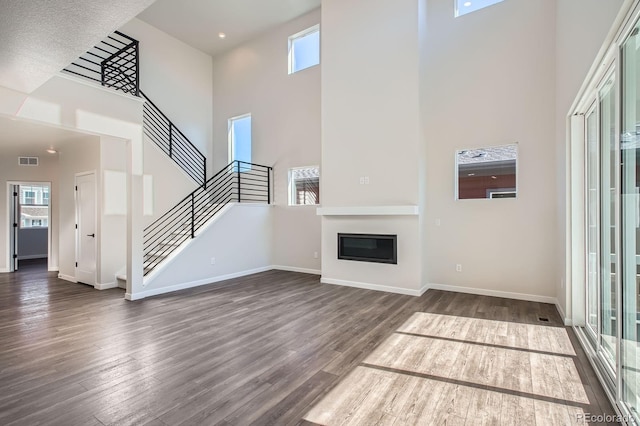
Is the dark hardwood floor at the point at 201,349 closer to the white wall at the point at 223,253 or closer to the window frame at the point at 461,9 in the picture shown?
the white wall at the point at 223,253

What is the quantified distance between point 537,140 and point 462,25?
237cm

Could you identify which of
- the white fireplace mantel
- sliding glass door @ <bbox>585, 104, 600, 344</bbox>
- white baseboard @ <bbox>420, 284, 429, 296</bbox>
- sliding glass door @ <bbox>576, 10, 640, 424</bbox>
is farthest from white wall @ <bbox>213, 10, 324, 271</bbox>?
sliding glass door @ <bbox>576, 10, 640, 424</bbox>

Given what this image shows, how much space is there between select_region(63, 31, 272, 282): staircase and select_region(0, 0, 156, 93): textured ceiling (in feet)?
12.3

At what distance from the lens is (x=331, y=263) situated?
604cm

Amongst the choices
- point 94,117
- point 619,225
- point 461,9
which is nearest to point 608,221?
point 619,225

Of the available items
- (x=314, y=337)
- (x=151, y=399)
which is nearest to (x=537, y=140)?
(x=314, y=337)

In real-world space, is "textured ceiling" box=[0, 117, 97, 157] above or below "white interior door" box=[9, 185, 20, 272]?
above

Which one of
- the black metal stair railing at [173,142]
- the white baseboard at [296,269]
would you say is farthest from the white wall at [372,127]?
the black metal stair railing at [173,142]

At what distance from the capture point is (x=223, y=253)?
6.39 m

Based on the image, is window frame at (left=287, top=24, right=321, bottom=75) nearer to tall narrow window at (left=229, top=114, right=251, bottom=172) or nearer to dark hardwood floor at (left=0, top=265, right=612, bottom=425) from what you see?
tall narrow window at (left=229, top=114, right=251, bottom=172)

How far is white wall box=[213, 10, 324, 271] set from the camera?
711cm

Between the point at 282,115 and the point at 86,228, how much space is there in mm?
4905

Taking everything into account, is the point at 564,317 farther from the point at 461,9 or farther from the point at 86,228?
the point at 86,228

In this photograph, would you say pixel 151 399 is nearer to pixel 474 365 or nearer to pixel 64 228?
pixel 474 365
